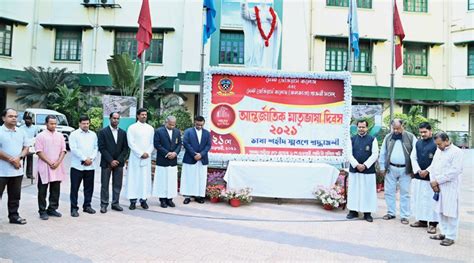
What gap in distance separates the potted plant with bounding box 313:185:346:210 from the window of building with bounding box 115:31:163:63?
1607 centimetres

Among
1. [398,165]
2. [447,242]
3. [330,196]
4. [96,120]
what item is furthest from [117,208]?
[96,120]

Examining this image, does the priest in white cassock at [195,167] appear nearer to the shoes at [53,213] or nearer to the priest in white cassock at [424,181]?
the shoes at [53,213]

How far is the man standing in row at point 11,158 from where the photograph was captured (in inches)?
239

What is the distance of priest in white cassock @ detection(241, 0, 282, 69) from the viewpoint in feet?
34.2

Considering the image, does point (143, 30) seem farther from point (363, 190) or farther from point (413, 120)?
point (413, 120)

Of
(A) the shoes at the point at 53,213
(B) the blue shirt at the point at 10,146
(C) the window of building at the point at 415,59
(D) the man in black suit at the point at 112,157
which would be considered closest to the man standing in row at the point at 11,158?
(B) the blue shirt at the point at 10,146

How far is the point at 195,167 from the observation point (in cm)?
828

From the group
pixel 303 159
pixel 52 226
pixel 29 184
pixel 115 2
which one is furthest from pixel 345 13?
pixel 52 226

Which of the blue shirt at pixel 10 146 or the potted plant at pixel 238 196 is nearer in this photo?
A: the blue shirt at pixel 10 146

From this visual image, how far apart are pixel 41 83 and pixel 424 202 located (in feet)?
66.6

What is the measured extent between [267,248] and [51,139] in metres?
4.10

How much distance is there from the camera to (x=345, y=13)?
2194cm

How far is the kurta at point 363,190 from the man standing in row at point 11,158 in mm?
5678

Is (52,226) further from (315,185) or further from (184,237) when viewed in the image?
(315,185)
